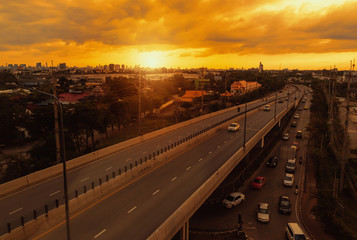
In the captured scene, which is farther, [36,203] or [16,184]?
[16,184]

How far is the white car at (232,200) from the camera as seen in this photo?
29.5 meters

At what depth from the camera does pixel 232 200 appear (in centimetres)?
2973

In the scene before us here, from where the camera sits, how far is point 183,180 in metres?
23.6

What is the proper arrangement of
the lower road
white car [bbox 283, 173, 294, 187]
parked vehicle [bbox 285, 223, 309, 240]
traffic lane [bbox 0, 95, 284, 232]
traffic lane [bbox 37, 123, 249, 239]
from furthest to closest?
white car [bbox 283, 173, 294, 187], the lower road, parked vehicle [bbox 285, 223, 309, 240], traffic lane [bbox 0, 95, 284, 232], traffic lane [bbox 37, 123, 249, 239]

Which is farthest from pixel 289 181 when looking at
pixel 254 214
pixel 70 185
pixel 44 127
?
pixel 44 127

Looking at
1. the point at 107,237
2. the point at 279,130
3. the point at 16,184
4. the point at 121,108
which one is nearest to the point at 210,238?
the point at 107,237

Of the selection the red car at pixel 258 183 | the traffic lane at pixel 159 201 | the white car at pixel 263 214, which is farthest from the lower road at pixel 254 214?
the traffic lane at pixel 159 201

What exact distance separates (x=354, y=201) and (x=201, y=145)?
1893cm

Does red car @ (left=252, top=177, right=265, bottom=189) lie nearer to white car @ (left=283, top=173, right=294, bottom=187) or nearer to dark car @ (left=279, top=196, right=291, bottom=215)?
white car @ (left=283, top=173, right=294, bottom=187)

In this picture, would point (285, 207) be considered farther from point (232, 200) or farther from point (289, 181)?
point (289, 181)

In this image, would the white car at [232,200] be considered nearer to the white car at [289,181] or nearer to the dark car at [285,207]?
the dark car at [285,207]

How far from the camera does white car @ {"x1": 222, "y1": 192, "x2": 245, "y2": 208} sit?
1160 inches

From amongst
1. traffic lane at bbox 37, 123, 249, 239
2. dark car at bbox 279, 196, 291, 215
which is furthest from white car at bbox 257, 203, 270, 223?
traffic lane at bbox 37, 123, 249, 239

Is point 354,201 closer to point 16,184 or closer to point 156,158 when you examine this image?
point 156,158
